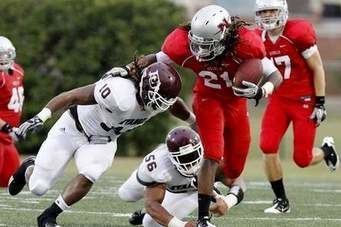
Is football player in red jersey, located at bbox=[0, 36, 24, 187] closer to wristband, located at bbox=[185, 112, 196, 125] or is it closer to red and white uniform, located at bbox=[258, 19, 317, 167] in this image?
red and white uniform, located at bbox=[258, 19, 317, 167]

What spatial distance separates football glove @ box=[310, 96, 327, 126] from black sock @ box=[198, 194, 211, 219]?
79.7 inches

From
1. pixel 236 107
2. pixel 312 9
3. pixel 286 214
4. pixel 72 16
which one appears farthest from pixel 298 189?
pixel 312 9

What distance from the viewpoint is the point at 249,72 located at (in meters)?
7.15

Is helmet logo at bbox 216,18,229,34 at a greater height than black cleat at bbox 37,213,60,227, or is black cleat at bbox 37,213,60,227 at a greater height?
helmet logo at bbox 216,18,229,34

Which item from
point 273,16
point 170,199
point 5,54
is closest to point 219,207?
point 170,199

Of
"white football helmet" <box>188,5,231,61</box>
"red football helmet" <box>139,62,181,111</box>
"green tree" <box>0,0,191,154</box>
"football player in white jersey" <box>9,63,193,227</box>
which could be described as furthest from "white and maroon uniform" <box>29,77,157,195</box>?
"green tree" <box>0,0,191,154</box>

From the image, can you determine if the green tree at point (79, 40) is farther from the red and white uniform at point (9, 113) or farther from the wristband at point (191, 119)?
the wristband at point (191, 119)

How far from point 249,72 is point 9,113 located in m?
3.53

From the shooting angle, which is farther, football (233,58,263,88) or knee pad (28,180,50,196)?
knee pad (28,180,50,196)

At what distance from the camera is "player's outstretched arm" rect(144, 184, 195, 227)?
6603mm

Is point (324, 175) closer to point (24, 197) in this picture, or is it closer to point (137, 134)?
point (137, 134)

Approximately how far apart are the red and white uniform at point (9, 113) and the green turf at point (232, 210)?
0.25 m

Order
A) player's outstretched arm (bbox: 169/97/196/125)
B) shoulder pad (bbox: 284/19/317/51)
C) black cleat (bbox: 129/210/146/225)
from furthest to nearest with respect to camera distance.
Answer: shoulder pad (bbox: 284/19/317/51), player's outstretched arm (bbox: 169/97/196/125), black cleat (bbox: 129/210/146/225)

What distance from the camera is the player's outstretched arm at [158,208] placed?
660 cm
